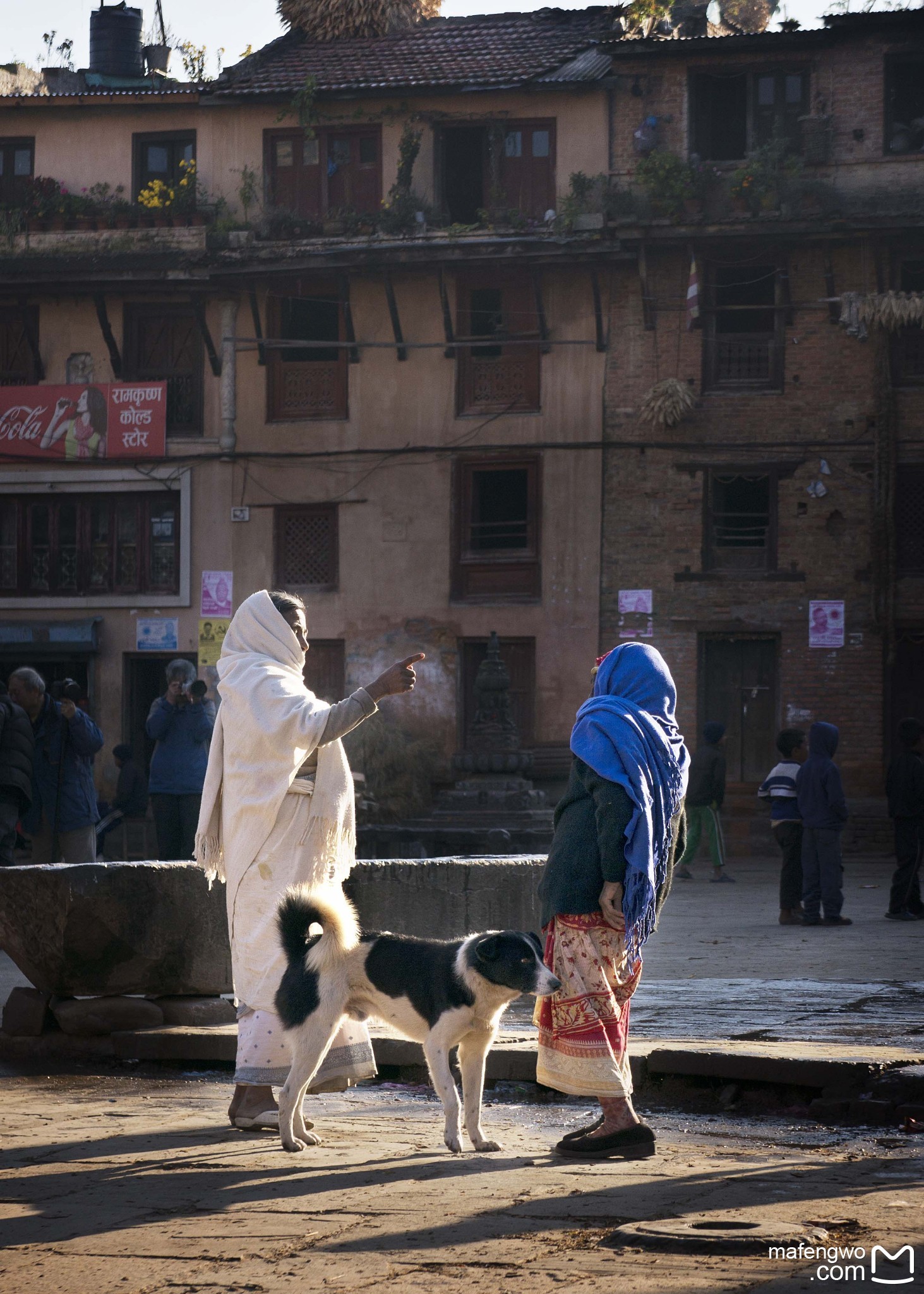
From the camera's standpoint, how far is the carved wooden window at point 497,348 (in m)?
27.0

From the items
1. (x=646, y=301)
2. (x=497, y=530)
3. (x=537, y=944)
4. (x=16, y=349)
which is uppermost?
(x=646, y=301)

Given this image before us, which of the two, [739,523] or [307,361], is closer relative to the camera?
[739,523]

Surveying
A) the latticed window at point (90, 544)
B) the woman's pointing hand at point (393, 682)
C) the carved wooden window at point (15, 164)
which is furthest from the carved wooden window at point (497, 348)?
the woman's pointing hand at point (393, 682)

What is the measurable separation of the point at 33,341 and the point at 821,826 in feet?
62.7

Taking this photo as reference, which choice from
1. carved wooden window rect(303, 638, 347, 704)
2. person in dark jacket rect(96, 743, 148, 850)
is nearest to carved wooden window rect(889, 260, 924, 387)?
carved wooden window rect(303, 638, 347, 704)

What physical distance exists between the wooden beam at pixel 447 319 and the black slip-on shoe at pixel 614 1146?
22.1 metres

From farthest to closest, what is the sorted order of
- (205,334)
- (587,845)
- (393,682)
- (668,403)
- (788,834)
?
(205,334) < (668,403) < (788,834) < (393,682) < (587,845)

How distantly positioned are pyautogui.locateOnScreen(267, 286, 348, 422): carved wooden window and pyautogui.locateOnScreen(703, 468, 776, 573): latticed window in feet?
20.4

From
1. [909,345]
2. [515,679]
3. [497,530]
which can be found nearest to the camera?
[909,345]

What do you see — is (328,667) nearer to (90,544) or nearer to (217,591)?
(217,591)

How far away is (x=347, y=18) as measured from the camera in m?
28.9

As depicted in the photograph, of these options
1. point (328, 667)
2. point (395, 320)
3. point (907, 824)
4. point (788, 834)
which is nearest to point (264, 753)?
point (788, 834)

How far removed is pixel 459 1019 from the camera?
554cm

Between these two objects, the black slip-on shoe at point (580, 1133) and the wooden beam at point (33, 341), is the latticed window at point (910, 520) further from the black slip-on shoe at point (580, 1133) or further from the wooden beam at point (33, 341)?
the black slip-on shoe at point (580, 1133)
